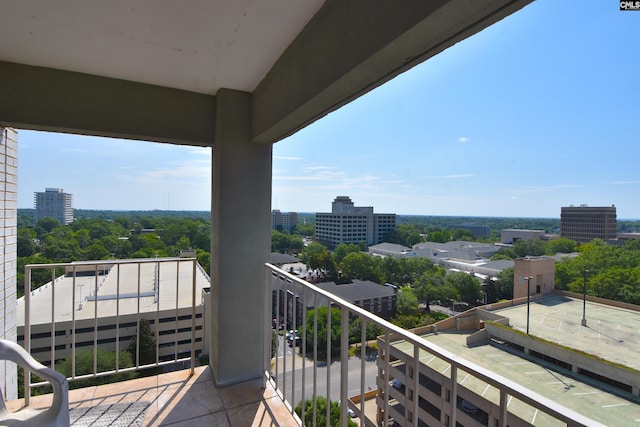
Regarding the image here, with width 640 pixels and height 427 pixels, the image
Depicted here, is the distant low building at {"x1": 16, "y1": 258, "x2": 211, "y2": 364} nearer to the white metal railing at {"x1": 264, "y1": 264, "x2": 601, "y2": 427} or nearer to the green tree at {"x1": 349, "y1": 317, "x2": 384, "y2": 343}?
the white metal railing at {"x1": 264, "y1": 264, "x2": 601, "y2": 427}

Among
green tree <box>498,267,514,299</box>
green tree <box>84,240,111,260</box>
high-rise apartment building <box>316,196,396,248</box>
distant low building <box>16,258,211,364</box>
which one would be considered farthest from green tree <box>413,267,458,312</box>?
green tree <box>84,240,111,260</box>

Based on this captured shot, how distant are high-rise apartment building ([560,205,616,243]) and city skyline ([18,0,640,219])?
0.38 meters

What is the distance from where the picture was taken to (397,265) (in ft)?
85.3

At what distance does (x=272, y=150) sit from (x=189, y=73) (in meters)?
0.81

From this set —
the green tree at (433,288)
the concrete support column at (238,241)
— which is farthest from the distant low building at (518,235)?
the concrete support column at (238,241)

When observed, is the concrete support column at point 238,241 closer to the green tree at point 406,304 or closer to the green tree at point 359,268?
the green tree at point 406,304

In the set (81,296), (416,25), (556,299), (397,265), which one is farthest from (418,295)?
(416,25)

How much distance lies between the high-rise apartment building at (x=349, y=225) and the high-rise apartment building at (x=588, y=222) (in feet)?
92.3

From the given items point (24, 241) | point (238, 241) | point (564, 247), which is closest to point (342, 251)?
point (564, 247)

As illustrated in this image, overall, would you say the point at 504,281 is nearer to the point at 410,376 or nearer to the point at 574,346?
the point at 574,346

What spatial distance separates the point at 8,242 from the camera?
2.19 meters

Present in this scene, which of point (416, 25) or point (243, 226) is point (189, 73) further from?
point (416, 25)

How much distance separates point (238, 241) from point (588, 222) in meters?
15.5

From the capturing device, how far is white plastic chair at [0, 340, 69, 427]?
116 cm
